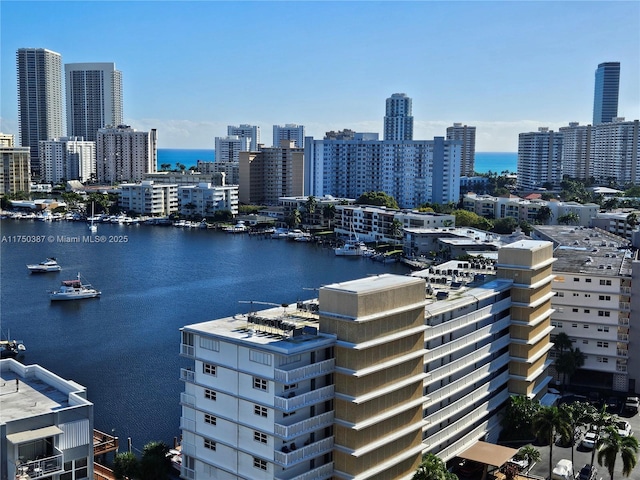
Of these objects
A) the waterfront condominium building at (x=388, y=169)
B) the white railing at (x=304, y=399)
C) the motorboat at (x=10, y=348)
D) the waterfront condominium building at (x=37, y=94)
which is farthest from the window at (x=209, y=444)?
the waterfront condominium building at (x=37, y=94)

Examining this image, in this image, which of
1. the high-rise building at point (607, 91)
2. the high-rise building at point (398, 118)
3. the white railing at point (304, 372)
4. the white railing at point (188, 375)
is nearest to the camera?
the white railing at point (304, 372)

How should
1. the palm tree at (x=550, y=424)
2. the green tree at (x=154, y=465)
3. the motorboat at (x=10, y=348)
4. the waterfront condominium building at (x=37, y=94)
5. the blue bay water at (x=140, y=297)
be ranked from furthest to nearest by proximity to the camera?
the waterfront condominium building at (x=37, y=94) < the motorboat at (x=10, y=348) < the blue bay water at (x=140, y=297) < the palm tree at (x=550, y=424) < the green tree at (x=154, y=465)

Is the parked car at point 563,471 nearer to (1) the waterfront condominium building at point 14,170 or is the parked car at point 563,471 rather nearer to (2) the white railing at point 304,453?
(2) the white railing at point 304,453

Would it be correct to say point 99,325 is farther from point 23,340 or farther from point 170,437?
point 170,437

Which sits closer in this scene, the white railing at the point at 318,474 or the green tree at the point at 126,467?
the white railing at the point at 318,474

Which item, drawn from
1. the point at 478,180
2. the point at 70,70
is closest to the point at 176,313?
the point at 478,180

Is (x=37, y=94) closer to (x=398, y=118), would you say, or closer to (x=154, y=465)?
(x=398, y=118)
